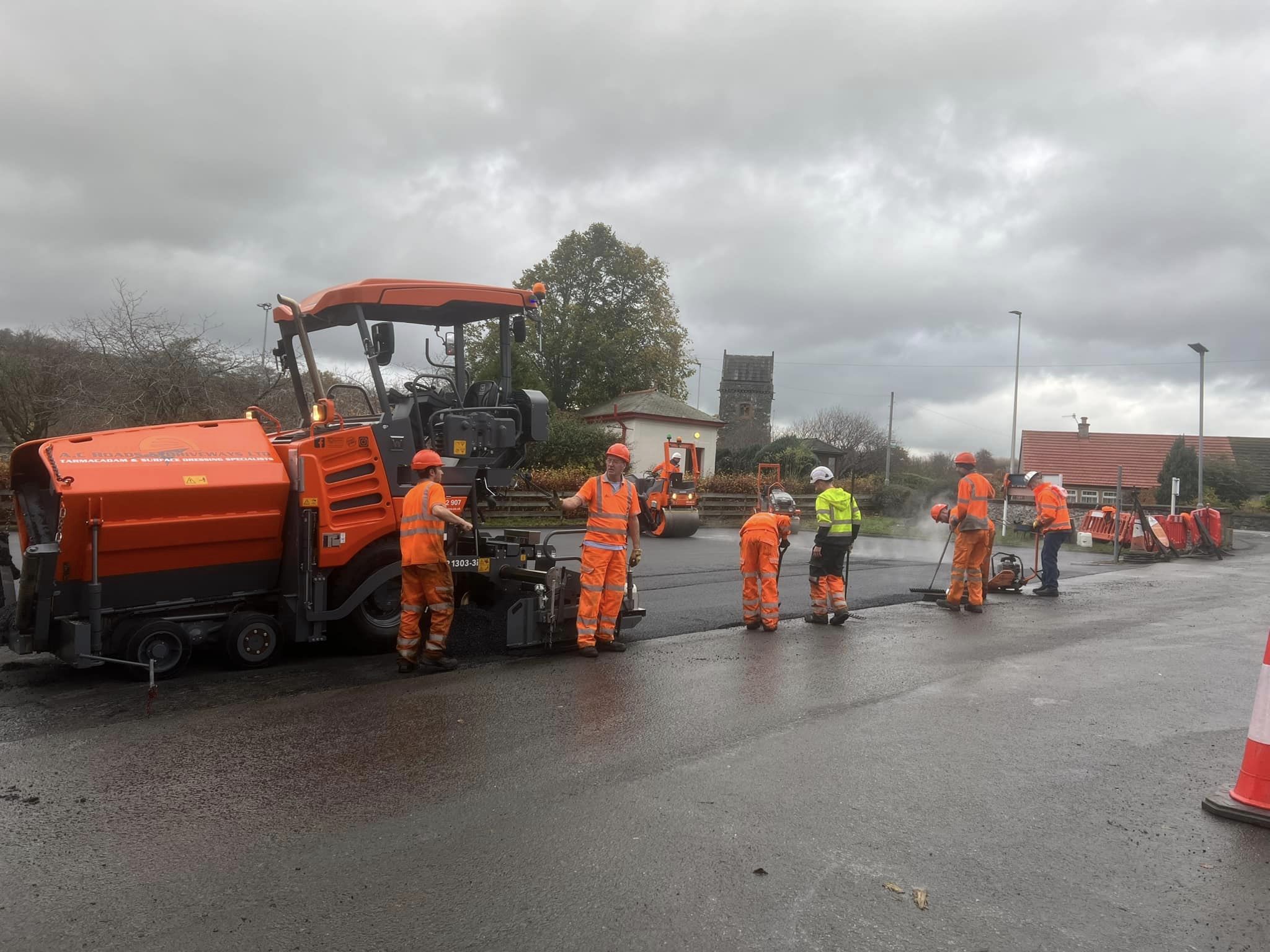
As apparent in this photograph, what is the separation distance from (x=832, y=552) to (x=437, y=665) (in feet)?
14.3

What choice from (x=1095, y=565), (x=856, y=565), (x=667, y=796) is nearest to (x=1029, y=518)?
(x=1095, y=565)

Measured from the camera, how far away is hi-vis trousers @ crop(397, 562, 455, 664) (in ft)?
21.9

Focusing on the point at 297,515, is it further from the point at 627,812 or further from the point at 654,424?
the point at 654,424

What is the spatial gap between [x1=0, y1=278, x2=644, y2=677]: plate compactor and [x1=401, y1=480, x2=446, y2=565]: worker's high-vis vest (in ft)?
1.60

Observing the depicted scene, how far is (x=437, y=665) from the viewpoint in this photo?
6.73 meters

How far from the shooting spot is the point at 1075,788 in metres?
4.51

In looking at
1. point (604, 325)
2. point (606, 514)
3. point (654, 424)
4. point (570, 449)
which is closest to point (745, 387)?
point (604, 325)

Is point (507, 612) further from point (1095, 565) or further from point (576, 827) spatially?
point (1095, 565)

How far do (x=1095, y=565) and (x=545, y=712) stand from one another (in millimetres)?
14967

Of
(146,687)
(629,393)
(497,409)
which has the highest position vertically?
(629,393)

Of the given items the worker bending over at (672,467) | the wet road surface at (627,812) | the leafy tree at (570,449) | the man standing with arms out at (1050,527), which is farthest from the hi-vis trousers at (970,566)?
the leafy tree at (570,449)

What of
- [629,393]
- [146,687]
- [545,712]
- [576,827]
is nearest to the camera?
[576,827]

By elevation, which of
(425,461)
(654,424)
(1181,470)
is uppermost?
(654,424)

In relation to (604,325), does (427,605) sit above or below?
below
